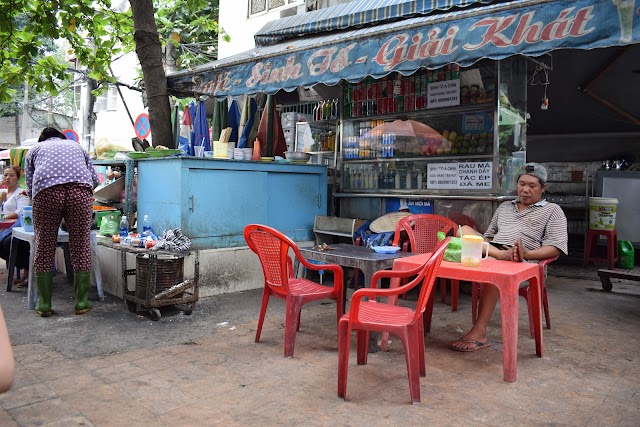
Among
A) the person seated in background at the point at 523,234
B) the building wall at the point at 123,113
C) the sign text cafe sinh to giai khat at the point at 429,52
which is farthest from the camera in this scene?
the building wall at the point at 123,113

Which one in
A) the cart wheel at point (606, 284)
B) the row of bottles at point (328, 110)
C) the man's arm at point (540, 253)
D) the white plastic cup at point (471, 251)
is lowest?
the cart wheel at point (606, 284)

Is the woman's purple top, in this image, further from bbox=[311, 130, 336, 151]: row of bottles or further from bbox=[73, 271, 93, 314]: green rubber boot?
bbox=[311, 130, 336, 151]: row of bottles

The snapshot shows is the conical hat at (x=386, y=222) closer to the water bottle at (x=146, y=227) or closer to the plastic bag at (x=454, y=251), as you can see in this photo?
the plastic bag at (x=454, y=251)

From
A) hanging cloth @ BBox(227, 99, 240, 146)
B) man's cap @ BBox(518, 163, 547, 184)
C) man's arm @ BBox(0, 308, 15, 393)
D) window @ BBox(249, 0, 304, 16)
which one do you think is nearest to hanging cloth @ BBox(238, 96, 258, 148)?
hanging cloth @ BBox(227, 99, 240, 146)

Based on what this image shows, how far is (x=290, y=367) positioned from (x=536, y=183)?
254 centimetres

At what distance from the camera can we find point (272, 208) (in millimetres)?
6516

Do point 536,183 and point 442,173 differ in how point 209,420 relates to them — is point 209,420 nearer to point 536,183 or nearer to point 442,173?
point 536,183

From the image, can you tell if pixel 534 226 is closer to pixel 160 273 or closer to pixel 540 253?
pixel 540 253

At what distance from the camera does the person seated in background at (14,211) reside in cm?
632

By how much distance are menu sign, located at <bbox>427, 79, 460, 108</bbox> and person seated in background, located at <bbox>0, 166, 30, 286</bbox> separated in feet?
17.4

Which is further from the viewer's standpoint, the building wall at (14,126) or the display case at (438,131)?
the building wall at (14,126)

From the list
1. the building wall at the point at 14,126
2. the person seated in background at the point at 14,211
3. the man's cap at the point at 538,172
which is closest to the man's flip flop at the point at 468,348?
the man's cap at the point at 538,172

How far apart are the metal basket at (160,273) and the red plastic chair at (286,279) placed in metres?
1.34

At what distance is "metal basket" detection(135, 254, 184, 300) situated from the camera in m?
4.89
